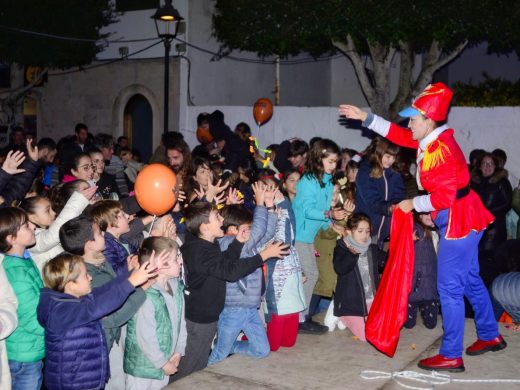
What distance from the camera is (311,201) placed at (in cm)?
695

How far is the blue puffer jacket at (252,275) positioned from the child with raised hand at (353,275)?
0.97 meters

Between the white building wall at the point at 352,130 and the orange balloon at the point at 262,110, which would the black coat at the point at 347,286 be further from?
the white building wall at the point at 352,130

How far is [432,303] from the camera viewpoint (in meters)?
6.81

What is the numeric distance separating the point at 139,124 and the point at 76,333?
14025mm

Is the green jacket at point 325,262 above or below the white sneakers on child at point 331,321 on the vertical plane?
above

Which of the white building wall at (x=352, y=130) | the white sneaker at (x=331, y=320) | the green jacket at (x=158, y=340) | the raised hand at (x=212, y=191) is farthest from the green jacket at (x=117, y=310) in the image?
the white building wall at (x=352, y=130)

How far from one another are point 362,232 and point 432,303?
1.06 metres

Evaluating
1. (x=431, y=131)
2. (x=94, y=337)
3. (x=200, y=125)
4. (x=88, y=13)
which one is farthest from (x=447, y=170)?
(x=88, y=13)

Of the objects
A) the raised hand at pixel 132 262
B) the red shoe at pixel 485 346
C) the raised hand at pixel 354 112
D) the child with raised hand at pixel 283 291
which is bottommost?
the red shoe at pixel 485 346

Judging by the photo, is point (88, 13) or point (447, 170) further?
point (88, 13)

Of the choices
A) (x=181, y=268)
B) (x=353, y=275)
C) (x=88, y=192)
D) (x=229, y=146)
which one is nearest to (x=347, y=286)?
(x=353, y=275)

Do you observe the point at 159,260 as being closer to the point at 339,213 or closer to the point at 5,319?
the point at 5,319

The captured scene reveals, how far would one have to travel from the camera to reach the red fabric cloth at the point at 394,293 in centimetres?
574

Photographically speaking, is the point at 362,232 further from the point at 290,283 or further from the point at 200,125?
the point at 200,125
